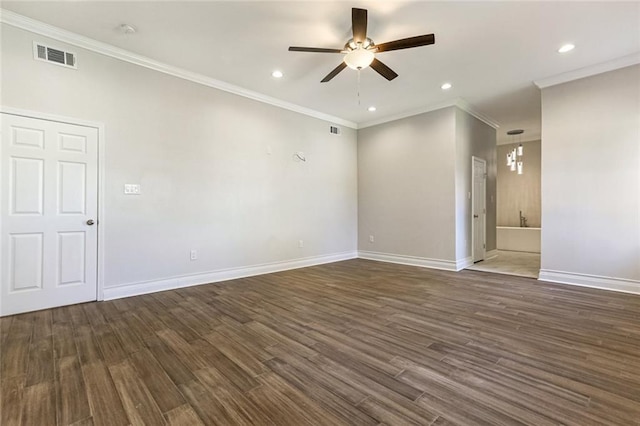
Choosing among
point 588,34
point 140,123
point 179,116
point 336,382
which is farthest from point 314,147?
point 336,382

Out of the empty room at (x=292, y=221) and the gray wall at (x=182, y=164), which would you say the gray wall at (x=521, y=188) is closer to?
the empty room at (x=292, y=221)

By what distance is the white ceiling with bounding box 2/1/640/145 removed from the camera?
2.77 m

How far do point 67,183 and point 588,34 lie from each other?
6164 mm

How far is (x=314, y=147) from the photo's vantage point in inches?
230

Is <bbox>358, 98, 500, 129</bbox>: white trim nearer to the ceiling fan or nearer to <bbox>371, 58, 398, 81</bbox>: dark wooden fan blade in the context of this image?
<bbox>371, 58, 398, 81</bbox>: dark wooden fan blade

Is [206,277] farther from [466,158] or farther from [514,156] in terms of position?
[514,156]

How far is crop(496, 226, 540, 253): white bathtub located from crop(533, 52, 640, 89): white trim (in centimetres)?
431

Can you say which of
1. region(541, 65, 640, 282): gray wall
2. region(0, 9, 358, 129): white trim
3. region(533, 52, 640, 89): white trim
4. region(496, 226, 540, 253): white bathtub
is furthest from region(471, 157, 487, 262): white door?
region(0, 9, 358, 129): white trim

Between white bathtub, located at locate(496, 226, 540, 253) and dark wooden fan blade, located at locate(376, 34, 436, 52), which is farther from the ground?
dark wooden fan blade, located at locate(376, 34, 436, 52)

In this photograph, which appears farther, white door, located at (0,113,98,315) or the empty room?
white door, located at (0,113,98,315)

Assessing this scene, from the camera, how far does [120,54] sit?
3537mm

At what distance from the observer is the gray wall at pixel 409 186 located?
207 inches

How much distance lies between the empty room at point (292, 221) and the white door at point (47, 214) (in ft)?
0.06

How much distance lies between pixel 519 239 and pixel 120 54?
9.21 meters
